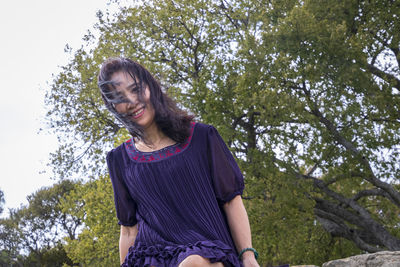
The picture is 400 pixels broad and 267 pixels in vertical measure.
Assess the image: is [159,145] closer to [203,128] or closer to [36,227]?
[203,128]

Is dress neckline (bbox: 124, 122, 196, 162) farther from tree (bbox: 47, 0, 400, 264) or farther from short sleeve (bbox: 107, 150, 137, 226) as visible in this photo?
tree (bbox: 47, 0, 400, 264)

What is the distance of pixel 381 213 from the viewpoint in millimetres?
20078

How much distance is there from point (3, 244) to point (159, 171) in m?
37.7

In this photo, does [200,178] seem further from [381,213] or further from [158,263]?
[381,213]

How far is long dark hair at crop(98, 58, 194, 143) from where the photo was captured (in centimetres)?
261

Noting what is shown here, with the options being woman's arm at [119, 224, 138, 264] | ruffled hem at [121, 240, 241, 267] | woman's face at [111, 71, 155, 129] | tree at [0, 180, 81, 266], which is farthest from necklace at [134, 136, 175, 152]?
tree at [0, 180, 81, 266]


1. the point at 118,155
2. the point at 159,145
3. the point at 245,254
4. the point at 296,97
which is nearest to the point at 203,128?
the point at 159,145

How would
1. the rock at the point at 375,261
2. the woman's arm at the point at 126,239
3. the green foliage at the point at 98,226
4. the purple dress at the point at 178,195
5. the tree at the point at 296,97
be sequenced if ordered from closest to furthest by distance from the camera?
1. the purple dress at the point at 178,195
2. the woman's arm at the point at 126,239
3. the rock at the point at 375,261
4. the tree at the point at 296,97
5. the green foliage at the point at 98,226

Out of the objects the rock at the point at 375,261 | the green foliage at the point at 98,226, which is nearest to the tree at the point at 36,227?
the green foliage at the point at 98,226

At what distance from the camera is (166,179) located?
8.41 ft

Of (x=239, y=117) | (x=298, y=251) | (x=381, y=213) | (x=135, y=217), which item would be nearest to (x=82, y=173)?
(x=239, y=117)

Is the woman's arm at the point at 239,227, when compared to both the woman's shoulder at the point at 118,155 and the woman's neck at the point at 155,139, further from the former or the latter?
the woman's shoulder at the point at 118,155

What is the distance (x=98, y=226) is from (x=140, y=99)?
15.8 metres

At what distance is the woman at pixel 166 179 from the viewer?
245 cm
